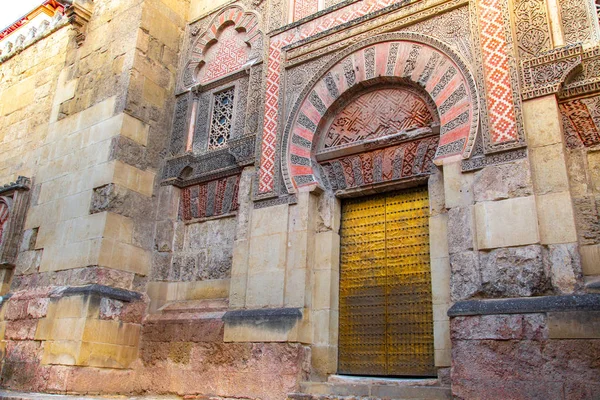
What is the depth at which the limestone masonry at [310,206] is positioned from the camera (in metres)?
3.85

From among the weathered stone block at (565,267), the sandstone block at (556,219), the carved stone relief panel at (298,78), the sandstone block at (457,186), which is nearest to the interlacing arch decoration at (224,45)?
the carved stone relief panel at (298,78)

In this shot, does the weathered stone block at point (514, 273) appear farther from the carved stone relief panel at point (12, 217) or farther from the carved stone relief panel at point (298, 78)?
the carved stone relief panel at point (12, 217)

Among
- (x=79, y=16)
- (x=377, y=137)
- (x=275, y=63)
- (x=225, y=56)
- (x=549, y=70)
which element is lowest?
(x=377, y=137)

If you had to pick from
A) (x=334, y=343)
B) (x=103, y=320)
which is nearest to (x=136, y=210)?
(x=103, y=320)

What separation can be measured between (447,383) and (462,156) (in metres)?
1.84

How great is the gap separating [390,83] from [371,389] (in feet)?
9.52

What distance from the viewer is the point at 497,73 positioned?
439 cm

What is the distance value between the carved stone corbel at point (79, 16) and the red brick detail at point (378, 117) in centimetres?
439

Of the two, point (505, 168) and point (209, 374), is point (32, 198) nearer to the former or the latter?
point (209, 374)

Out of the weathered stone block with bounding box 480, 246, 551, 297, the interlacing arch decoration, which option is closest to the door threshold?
the weathered stone block with bounding box 480, 246, 551, 297

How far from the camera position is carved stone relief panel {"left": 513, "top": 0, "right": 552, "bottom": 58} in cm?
429

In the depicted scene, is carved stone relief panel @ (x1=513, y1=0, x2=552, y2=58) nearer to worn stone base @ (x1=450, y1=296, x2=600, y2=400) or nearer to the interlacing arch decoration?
worn stone base @ (x1=450, y1=296, x2=600, y2=400)

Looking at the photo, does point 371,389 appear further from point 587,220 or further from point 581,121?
point 581,121

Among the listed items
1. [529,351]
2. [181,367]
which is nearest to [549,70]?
[529,351]
